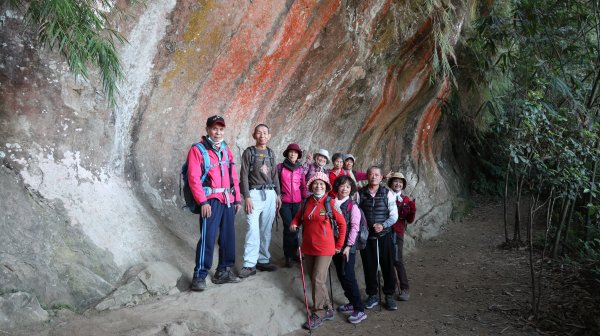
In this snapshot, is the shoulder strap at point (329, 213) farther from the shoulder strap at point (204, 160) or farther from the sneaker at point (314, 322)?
the shoulder strap at point (204, 160)


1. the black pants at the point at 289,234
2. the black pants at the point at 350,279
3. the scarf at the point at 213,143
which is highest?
the scarf at the point at 213,143

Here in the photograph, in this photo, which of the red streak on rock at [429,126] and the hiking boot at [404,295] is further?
the red streak on rock at [429,126]


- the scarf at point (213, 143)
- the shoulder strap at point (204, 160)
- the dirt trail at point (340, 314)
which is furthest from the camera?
the scarf at point (213, 143)

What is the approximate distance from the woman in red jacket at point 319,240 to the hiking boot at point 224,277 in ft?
3.01

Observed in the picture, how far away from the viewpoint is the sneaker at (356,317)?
19.1ft

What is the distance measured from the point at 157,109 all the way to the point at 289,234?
8.20 feet

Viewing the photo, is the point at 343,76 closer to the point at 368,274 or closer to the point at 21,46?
the point at 368,274

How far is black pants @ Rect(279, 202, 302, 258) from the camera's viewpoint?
6562mm

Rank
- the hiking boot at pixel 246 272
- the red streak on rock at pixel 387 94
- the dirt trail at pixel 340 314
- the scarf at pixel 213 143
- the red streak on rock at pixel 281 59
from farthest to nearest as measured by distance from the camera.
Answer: the red streak on rock at pixel 387 94 < the red streak on rock at pixel 281 59 < the hiking boot at pixel 246 272 < the scarf at pixel 213 143 < the dirt trail at pixel 340 314

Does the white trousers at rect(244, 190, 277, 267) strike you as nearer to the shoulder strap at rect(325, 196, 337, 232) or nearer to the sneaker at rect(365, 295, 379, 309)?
the shoulder strap at rect(325, 196, 337, 232)

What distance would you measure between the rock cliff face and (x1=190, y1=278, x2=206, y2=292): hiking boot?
0.51m

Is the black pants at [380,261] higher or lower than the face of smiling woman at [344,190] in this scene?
lower

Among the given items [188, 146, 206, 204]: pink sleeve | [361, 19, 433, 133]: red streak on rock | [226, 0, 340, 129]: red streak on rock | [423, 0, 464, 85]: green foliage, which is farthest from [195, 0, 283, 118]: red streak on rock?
[361, 19, 433, 133]: red streak on rock

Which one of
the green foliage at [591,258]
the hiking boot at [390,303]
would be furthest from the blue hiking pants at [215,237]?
the green foliage at [591,258]
